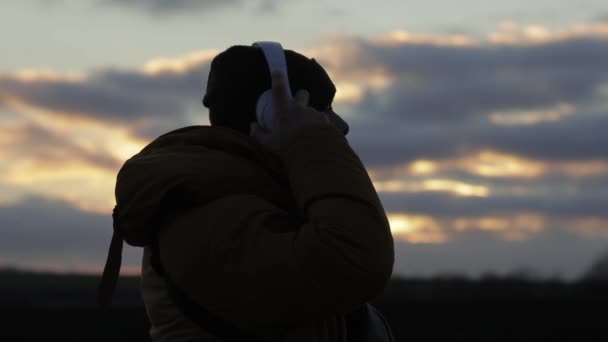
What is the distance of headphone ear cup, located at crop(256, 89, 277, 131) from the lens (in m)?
2.19

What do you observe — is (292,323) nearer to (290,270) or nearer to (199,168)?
(290,270)

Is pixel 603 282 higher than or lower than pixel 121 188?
lower

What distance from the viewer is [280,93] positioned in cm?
218

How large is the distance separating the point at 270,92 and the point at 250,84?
83 mm

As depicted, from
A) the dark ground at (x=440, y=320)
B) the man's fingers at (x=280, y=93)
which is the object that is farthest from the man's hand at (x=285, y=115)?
the dark ground at (x=440, y=320)

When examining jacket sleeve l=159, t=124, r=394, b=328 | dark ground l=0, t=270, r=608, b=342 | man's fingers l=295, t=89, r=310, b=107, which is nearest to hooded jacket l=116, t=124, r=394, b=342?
jacket sleeve l=159, t=124, r=394, b=328

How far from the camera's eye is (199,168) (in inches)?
83.3

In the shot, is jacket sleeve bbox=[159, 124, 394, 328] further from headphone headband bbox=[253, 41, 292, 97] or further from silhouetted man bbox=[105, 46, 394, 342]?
headphone headband bbox=[253, 41, 292, 97]

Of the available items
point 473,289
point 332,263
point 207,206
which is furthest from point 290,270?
point 473,289

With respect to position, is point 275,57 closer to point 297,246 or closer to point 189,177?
point 189,177

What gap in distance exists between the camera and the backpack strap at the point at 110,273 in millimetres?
2309

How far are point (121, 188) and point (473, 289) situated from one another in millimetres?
28824

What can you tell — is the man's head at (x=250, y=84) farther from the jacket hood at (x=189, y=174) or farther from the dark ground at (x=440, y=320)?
the dark ground at (x=440, y=320)

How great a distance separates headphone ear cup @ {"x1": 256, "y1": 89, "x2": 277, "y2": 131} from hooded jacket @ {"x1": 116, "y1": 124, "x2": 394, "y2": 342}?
45 millimetres
